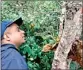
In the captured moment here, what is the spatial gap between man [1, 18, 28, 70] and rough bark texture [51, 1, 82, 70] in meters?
0.22

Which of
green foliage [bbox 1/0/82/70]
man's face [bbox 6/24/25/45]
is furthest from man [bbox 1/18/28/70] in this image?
green foliage [bbox 1/0/82/70]

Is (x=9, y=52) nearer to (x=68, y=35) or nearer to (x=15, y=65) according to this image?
(x=15, y=65)

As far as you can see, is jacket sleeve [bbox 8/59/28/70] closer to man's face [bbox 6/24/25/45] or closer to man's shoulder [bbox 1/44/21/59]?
man's shoulder [bbox 1/44/21/59]

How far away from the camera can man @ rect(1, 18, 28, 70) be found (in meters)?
1.73

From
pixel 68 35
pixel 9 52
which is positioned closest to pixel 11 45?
pixel 9 52

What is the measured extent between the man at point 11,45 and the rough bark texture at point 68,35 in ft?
0.72

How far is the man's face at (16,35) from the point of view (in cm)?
190

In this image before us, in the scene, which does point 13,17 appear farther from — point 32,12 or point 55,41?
point 55,41

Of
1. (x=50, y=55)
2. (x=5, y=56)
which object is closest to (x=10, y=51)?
(x=5, y=56)

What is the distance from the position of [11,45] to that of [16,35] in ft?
0.37

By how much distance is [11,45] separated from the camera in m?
1.82

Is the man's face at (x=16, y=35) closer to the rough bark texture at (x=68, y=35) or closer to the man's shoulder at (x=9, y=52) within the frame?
the man's shoulder at (x=9, y=52)

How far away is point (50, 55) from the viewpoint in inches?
80.5


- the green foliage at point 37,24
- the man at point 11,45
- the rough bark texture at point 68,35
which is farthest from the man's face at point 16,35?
the rough bark texture at point 68,35
